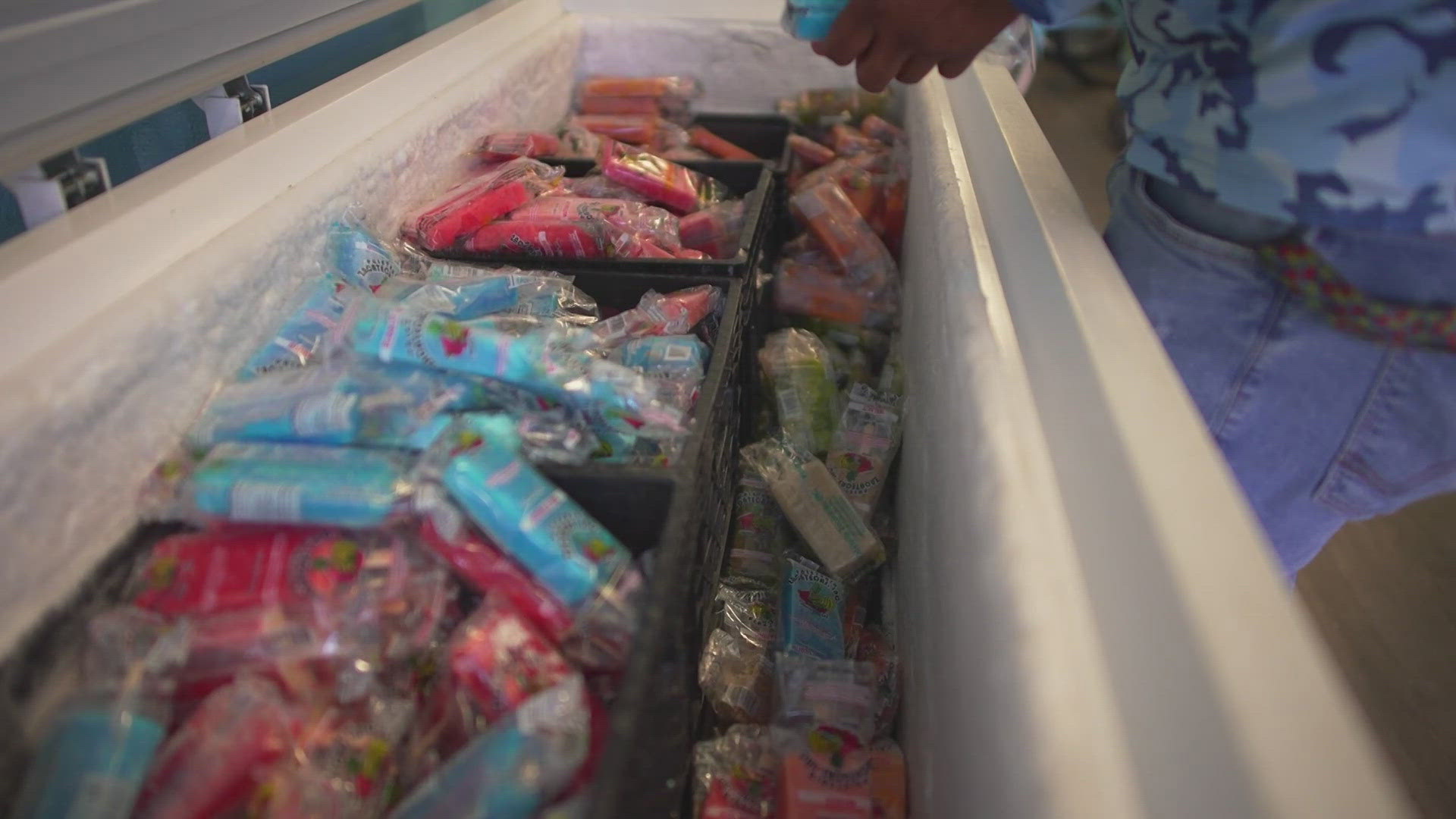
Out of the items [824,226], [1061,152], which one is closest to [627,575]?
[824,226]

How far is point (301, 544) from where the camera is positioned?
59 centimetres

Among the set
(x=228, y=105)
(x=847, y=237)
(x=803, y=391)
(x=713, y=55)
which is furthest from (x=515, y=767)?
(x=713, y=55)

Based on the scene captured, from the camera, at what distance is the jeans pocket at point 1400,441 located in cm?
67

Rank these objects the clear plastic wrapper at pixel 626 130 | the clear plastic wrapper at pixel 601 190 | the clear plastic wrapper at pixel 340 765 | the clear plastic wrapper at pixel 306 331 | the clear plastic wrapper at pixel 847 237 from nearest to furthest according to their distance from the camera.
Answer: the clear plastic wrapper at pixel 340 765 → the clear plastic wrapper at pixel 306 331 → the clear plastic wrapper at pixel 601 190 → the clear plastic wrapper at pixel 847 237 → the clear plastic wrapper at pixel 626 130

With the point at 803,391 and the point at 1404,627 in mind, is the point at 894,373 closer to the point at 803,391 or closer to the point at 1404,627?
the point at 803,391

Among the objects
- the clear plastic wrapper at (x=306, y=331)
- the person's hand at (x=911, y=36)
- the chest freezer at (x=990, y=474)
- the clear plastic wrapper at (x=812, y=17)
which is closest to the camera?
the chest freezer at (x=990, y=474)

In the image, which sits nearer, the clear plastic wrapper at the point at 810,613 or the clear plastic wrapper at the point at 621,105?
the clear plastic wrapper at the point at 810,613

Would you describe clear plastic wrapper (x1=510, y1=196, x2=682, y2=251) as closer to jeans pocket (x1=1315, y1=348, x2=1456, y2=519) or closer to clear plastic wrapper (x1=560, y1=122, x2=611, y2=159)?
clear plastic wrapper (x1=560, y1=122, x2=611, y2=159)

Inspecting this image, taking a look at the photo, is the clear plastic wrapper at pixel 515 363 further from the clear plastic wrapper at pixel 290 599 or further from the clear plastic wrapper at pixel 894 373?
the clear plastic wrapper at pixel 894 373

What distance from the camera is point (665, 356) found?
2.67ft

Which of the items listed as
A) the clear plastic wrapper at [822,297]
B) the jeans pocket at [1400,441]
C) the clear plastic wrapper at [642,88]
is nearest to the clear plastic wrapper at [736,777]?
the jeans pocket at [1400,441]

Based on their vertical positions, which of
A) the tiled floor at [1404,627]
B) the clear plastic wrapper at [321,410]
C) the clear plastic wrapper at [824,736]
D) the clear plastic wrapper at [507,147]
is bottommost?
the tiled floor at [1404,627]

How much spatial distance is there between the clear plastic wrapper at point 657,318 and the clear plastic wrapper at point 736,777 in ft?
1.40

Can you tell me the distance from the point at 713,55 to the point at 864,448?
1.22m
